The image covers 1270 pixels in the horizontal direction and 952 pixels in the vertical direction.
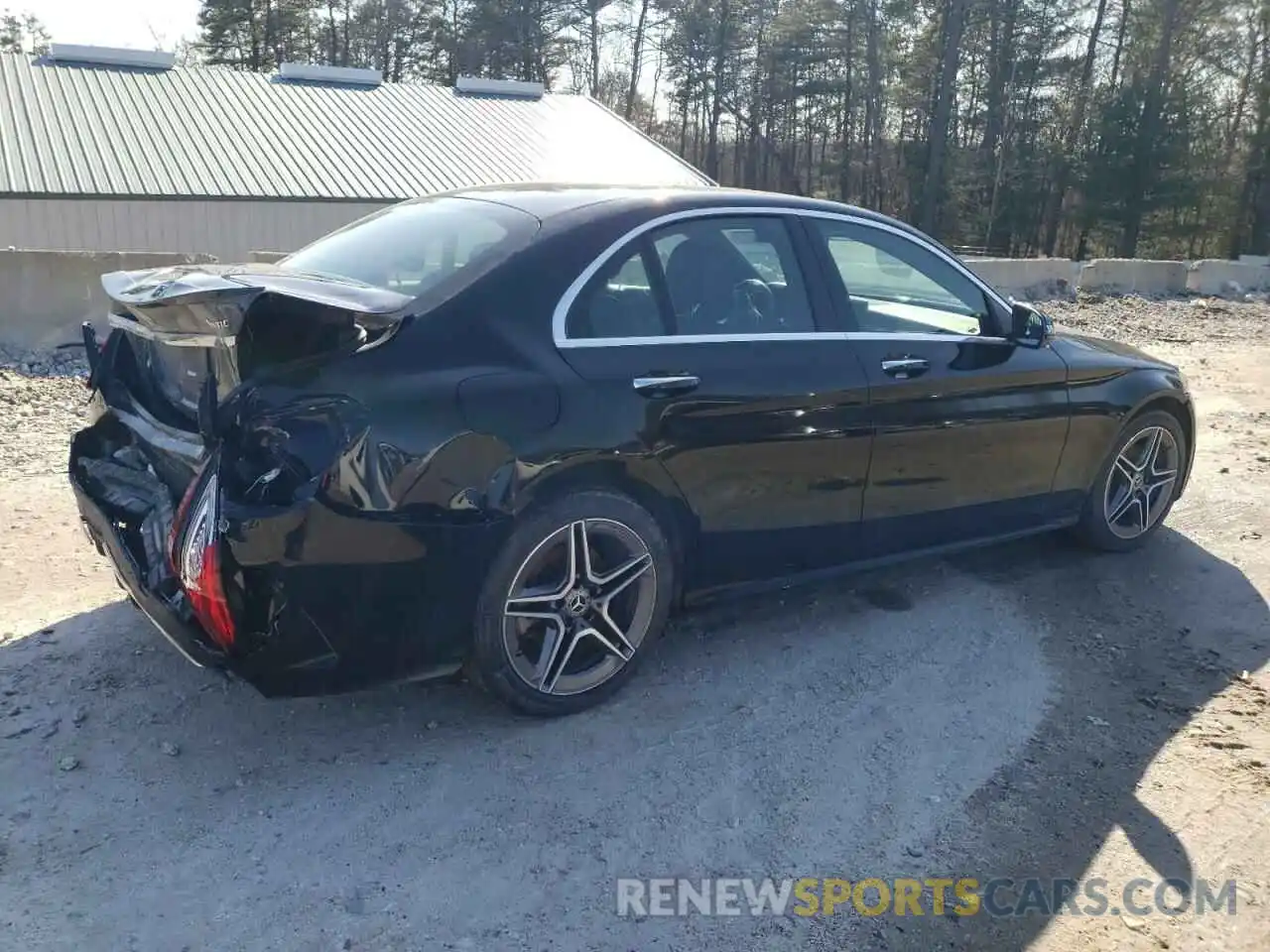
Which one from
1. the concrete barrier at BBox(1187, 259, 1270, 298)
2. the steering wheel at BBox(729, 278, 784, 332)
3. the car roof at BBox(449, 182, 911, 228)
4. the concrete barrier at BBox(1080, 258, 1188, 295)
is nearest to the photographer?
the car roof at BBox(449, 182, 911, 228)

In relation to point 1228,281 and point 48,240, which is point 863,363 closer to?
point 1228,281

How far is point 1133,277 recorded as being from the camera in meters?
17.7

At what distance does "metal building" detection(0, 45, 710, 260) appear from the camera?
22344 millimetres

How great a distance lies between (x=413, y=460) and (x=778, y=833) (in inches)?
58.7

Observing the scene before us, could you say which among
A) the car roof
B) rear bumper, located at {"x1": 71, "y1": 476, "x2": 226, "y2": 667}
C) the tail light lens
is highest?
the car roof

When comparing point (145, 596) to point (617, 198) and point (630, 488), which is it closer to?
point (630, 488)

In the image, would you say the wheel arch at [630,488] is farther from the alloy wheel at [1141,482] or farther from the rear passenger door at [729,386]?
the alloy wheel at [1141,482]

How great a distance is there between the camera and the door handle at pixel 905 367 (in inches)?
162

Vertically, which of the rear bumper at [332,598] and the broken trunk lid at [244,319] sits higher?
the broken trunk lid at [244,319]

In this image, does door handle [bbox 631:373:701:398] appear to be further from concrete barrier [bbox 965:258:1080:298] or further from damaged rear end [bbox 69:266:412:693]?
concrete barrier [bbox 965:258:1080:298]

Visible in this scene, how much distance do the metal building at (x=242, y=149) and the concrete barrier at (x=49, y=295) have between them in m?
12.4

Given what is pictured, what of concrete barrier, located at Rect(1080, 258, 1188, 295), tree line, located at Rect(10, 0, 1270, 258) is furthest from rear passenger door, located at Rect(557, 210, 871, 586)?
tree line, located at Rect(10, 0, 1270, 258)

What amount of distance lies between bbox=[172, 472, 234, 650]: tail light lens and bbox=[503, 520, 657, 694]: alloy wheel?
2.75ft

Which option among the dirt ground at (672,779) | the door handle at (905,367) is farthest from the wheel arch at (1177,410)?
the door handle at (905,367)
